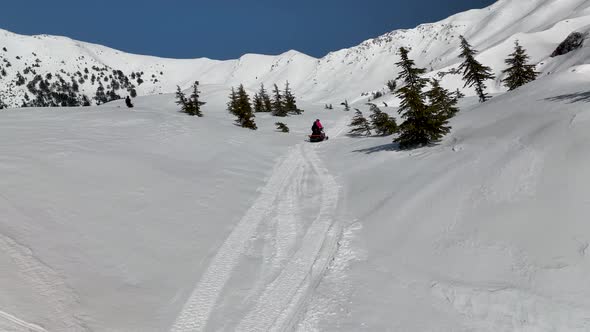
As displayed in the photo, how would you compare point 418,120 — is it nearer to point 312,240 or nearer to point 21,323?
point 312,240

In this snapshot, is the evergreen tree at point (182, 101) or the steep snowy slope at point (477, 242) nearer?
the steep snowy slope at point (477, 242)

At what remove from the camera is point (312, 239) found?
8938 mm

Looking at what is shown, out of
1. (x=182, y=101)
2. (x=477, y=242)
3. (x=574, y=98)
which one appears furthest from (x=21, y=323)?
(x=182, y=101)

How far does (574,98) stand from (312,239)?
11.0 metres

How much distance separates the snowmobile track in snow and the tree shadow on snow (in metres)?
8.34

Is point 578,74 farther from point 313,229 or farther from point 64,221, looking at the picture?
point 64,221

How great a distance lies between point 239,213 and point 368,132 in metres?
20.7

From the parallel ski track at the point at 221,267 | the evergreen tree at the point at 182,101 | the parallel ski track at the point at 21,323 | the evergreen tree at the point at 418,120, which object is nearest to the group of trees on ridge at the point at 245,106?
the evergreen tree at the point at 182,101

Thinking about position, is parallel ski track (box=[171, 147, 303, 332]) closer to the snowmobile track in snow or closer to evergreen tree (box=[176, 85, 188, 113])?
the snowmobile track in snow

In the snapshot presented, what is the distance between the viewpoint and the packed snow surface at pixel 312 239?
5789 mm

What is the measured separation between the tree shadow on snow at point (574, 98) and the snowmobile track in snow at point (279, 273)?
8.34 meters

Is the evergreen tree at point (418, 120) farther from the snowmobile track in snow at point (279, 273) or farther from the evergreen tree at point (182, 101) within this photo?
the evergreen tree at point (182, 101)

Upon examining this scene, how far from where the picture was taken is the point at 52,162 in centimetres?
1209

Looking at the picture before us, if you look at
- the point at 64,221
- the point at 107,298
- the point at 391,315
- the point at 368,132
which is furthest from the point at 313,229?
the point at 368,132
